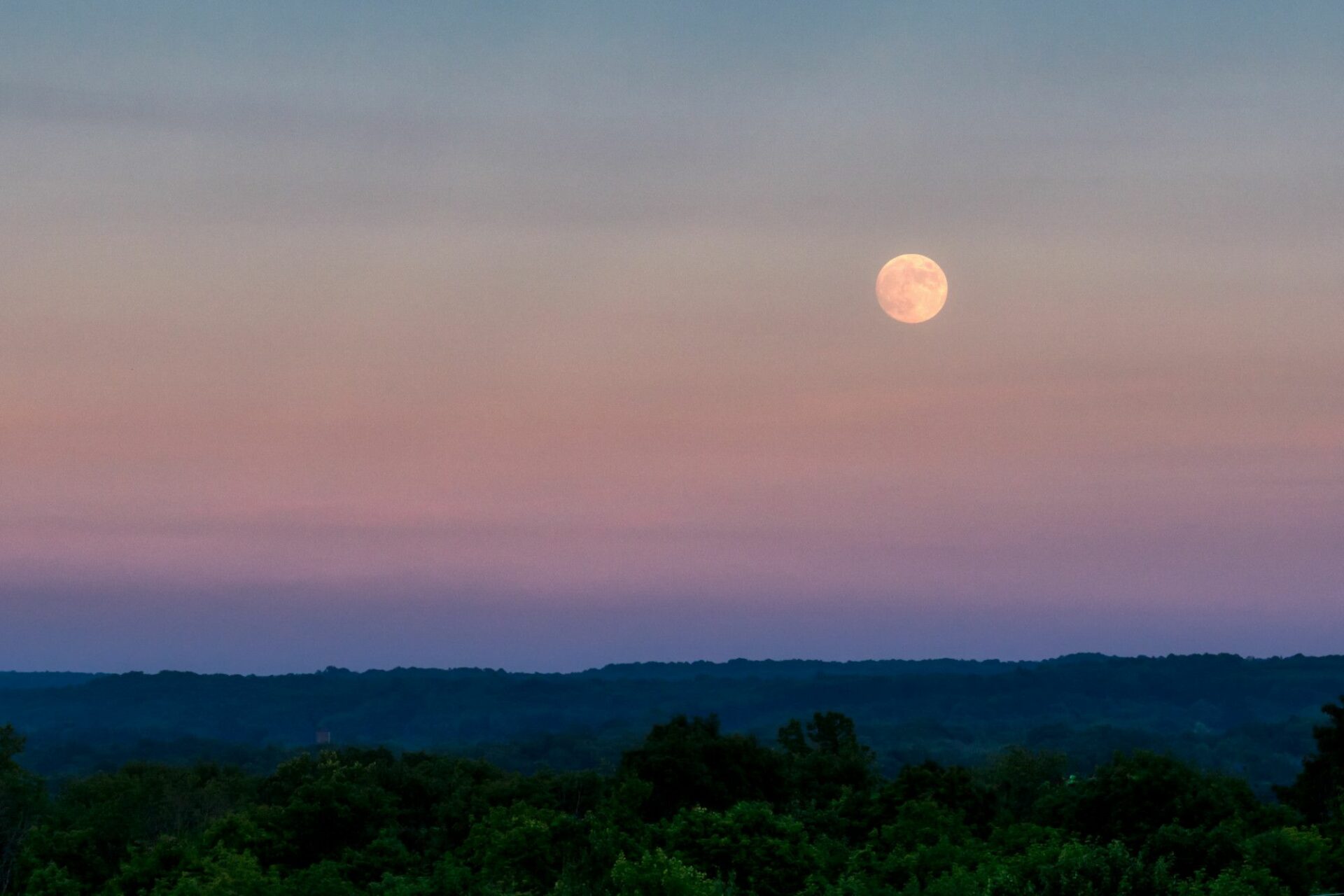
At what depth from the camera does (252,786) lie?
10938 centimetres

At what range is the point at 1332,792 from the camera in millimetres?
85938

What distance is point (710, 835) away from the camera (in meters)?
53.0

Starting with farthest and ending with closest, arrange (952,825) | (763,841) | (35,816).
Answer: (35,816) → (952,825) → (763,841)

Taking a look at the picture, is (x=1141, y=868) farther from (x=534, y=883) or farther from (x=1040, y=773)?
(x=1040, y=773)

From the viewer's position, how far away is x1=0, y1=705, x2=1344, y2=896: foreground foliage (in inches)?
1829

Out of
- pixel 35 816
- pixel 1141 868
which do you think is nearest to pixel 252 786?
pixel 35 816

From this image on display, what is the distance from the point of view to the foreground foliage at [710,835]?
1829 inches

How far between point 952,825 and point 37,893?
37.3 m

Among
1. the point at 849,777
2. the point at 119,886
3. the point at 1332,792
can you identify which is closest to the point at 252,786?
the point at 849,777

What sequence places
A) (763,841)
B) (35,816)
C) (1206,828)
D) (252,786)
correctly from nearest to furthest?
(763,841) → (1206,828) → (35,816) → (252,786)

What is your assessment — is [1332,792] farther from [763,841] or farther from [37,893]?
[37,893]

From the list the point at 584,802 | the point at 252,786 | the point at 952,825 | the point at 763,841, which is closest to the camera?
the point at 763,841

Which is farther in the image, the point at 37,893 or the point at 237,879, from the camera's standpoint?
the point at 37,893

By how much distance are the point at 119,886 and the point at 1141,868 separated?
1545 inches
